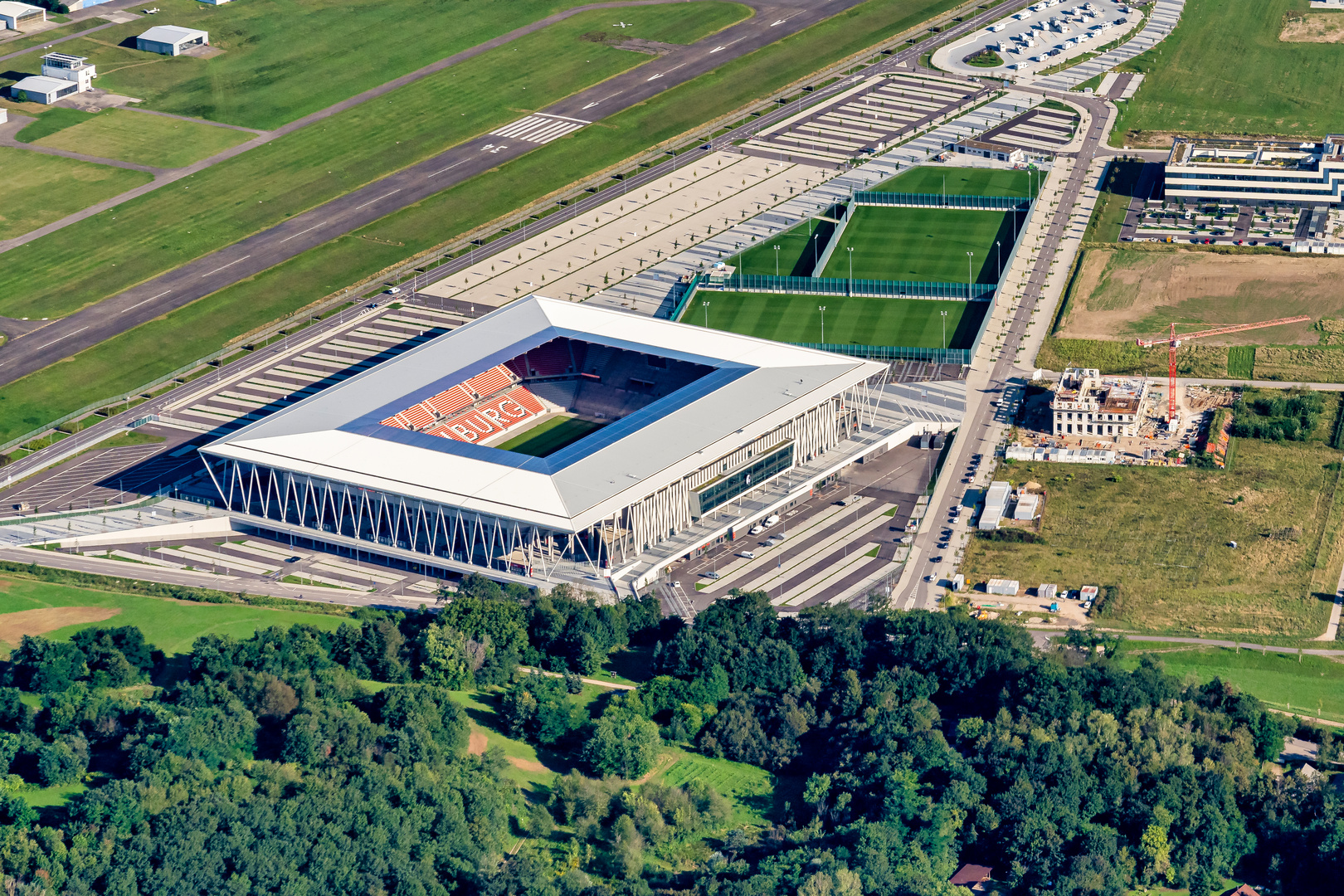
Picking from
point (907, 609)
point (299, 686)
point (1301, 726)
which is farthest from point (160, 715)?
point (1301, 726)

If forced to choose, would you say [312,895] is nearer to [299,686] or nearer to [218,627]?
[299,686]

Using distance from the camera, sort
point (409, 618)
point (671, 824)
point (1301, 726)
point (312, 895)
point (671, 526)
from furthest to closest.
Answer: point (671, 526)
point (409, 618)
point (1301, 726)
point (671, 824)
point (312, 895)

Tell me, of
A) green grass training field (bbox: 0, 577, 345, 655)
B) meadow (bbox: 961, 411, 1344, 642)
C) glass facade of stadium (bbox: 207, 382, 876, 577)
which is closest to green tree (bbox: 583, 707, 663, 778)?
glass facade of stadium (bbox: 207, 382, 876, 577)

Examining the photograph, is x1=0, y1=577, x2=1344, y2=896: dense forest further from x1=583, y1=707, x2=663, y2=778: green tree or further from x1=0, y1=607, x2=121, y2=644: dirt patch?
x1=0, y1=607, x2=121, y2=644: dirt patch

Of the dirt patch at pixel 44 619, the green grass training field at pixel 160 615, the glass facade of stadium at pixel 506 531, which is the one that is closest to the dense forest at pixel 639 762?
the green grass training field at pixel 160 615

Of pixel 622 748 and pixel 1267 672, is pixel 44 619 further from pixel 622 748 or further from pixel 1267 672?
pixel 1267 672

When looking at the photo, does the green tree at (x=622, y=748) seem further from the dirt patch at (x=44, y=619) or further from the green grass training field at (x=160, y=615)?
the dirt patch at (x=44, y=619)

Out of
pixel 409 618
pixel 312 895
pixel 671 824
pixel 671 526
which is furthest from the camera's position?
pixel 671 526

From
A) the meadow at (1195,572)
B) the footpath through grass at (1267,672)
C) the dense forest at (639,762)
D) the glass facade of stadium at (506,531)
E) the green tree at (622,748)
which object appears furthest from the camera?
the glass facade of stadium at (506,531)
